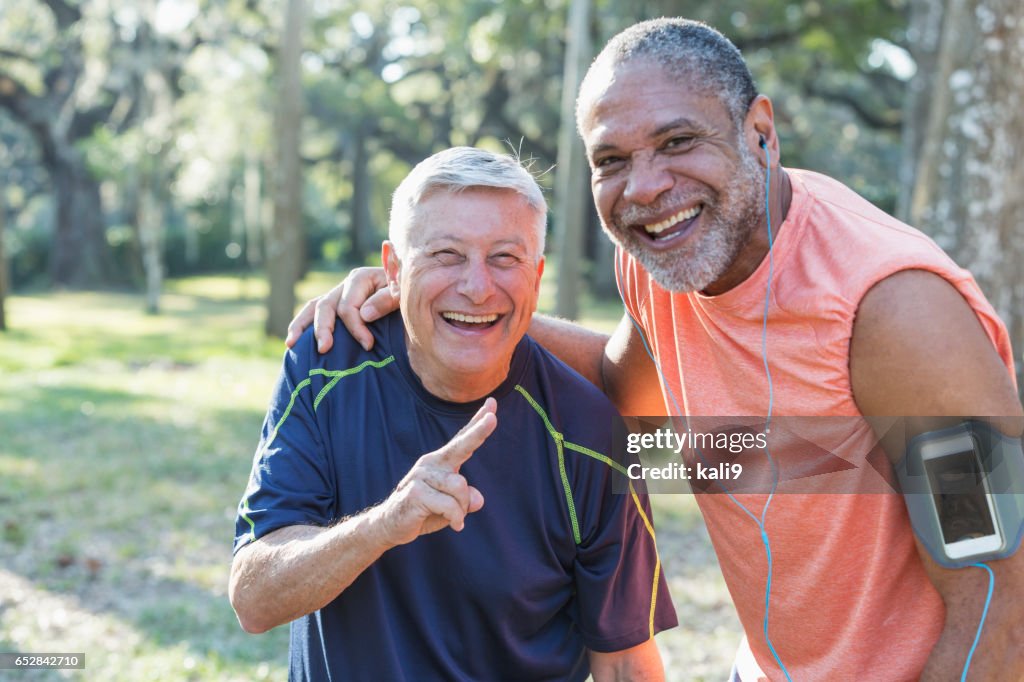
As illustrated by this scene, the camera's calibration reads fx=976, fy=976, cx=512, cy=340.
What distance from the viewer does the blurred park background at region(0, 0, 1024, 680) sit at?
541 cm

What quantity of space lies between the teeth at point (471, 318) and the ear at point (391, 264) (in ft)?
0.83

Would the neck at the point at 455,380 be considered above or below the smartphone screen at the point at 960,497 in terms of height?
above

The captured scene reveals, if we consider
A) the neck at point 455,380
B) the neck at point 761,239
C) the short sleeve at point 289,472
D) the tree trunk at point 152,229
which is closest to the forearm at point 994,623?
the neck at point 761,239

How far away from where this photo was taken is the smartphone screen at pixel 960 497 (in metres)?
2.06

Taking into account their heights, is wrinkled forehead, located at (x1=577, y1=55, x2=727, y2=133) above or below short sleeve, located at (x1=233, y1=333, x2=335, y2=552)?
above

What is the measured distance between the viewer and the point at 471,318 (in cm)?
257

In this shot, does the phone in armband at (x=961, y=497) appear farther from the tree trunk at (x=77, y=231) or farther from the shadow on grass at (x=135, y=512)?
the tree trunk at (x=77, y=231)

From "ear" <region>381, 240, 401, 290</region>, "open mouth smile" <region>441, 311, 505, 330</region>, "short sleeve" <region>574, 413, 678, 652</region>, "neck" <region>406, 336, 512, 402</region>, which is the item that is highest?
"ear" <region>381, 240, 401, 290</region>

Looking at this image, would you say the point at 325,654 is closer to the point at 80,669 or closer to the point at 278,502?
the point at 278,502

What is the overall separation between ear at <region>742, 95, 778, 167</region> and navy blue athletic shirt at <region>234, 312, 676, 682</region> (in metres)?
0.81

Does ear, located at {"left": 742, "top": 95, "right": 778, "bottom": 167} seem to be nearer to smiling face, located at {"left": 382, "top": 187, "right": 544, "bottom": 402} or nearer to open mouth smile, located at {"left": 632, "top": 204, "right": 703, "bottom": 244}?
open mouth smile, located at {"left": 632, "top": 204, "right": 703, "bottom": 244}

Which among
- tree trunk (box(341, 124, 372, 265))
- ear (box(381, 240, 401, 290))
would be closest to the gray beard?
ear (box(381, 240, 401, 290))

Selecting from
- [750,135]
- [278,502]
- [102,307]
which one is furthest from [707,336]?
[102,307]

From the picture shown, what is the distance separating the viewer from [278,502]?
2.39 meters
